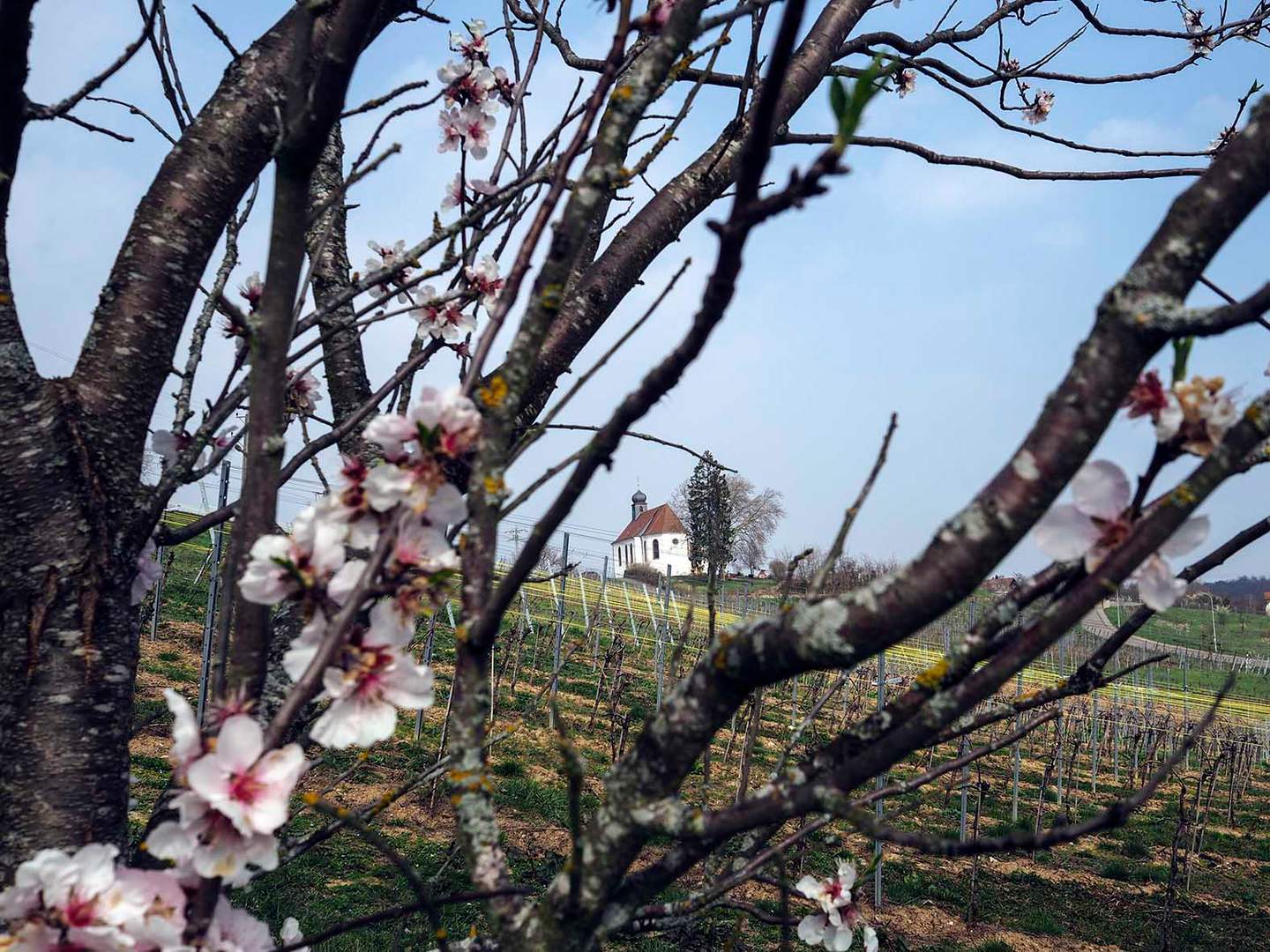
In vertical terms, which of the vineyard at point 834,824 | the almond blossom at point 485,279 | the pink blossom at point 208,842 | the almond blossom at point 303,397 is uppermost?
the almond blossom at point 485,279

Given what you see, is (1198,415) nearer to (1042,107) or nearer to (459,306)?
(459,306)

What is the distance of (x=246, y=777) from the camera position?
75 centimetres

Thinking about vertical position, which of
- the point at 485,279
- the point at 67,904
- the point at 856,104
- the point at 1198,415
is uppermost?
the point at 485,279

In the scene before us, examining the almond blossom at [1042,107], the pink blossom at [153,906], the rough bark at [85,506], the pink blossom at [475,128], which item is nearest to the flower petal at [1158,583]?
the pink blossom at [153,906]

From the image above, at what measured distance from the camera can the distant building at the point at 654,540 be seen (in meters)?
62.0

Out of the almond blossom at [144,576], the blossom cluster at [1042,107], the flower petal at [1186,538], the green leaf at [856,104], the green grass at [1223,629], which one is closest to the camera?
the green leaf at [856,104]

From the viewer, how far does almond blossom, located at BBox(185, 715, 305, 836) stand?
0.72 m

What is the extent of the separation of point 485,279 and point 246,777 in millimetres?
1052

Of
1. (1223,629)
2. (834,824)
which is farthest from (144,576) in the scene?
(1223,629)

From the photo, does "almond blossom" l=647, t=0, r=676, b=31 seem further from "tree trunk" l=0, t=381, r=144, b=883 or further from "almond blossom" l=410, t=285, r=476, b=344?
"tree trunk" l=0, t=381, r=144, b=883

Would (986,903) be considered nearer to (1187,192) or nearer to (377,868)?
(377,868)

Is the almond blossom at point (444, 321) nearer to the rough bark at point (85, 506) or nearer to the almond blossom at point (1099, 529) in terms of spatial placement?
the rough bark at point (85, 506)

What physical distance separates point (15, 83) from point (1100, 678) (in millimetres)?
1494

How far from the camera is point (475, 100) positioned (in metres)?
1.78
